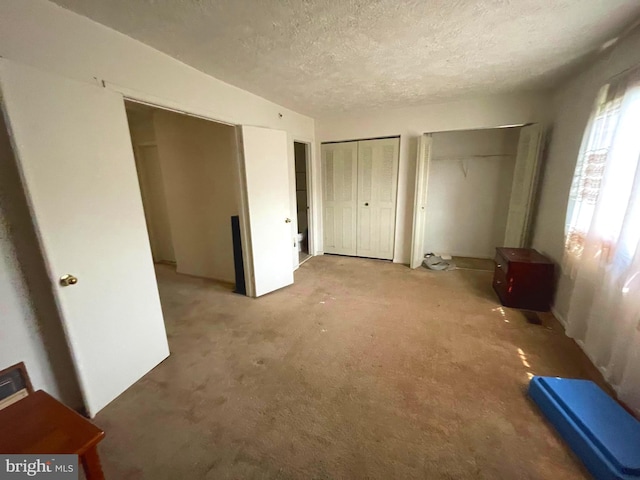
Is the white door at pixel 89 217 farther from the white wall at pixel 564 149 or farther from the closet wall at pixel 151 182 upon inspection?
the white wall at pixel 564 149

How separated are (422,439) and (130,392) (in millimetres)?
1929

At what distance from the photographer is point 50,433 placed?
2.70 ft

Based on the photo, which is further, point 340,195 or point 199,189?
point 340,195

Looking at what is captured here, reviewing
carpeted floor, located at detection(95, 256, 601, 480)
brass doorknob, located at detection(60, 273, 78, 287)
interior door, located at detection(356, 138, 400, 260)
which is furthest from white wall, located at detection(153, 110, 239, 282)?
interior door, located at detection(356, 138, 400, 260)

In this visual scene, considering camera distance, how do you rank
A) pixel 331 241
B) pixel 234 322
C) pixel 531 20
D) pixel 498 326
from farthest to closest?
pixel 331 241
pixel 234 322
pixel 498 326
pixel 531 20

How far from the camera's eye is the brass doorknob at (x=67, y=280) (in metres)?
1.42

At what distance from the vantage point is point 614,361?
5.54 ft

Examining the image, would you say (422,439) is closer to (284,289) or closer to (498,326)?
(498,326)

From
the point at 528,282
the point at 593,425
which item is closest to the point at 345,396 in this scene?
the point at 593,425

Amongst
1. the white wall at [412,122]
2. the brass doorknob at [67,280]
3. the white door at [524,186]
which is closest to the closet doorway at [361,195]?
the white wall at [412,122]

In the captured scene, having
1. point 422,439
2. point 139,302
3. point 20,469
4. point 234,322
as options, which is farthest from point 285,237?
point 20,469

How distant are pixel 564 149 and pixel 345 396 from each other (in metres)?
3.27

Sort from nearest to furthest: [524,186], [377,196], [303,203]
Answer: [524,186]
[377,196]
[303,203]

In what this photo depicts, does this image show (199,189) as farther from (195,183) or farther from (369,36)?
(369,36)
